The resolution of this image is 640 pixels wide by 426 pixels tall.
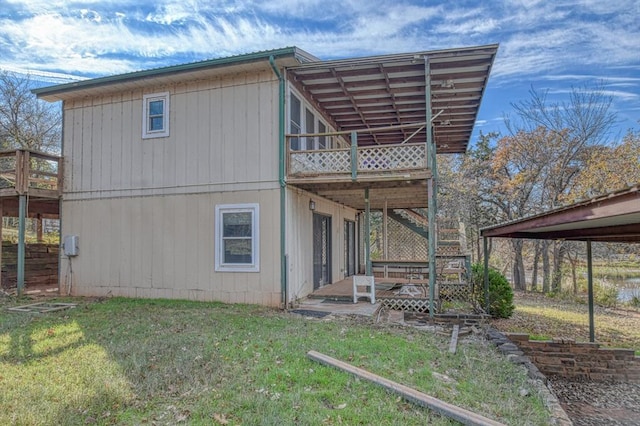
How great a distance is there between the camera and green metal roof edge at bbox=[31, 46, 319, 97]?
8.25 meters

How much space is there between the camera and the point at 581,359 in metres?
7.24

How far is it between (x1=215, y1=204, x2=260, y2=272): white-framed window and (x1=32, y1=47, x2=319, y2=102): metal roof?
3.13 metres

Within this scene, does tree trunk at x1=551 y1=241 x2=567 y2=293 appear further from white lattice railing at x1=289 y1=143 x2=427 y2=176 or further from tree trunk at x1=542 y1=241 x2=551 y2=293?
white lattice railing at x1=289 y1=143 x2=427 y2=176

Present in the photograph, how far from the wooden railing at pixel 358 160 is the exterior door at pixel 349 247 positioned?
19.3ft

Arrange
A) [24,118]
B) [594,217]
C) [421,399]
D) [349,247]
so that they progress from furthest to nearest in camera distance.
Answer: [24,118] < [349,247] < [594,217] < [421,399]

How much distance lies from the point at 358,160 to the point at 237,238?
3.31 metres

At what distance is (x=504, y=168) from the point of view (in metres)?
20.5

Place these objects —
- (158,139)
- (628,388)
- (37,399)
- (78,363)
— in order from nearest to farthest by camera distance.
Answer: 1. (37,399)
2. (78,363)
3. (628,388)
4. (158,139)

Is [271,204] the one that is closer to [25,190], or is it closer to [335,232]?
[335,232]

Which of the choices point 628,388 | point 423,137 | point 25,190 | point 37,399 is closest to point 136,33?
point 25,190

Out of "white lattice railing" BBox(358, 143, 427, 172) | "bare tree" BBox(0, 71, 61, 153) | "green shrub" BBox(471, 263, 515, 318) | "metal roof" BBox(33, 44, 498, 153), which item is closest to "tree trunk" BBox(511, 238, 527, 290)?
"green shrub" BBox(471, 263, 515, 318)

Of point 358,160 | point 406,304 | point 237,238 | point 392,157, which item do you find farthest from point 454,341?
point 237,238

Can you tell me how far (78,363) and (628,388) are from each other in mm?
8624

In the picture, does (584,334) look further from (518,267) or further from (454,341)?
(518,267)
